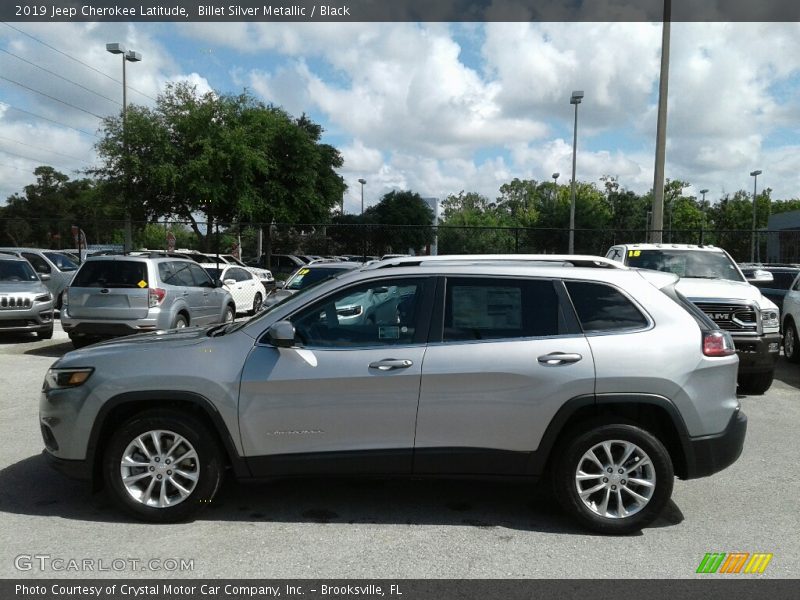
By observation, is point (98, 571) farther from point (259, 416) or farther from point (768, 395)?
point (768, 395)

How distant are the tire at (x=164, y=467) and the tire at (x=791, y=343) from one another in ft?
34.6

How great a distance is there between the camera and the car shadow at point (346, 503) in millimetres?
4793

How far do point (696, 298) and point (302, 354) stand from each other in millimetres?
6109

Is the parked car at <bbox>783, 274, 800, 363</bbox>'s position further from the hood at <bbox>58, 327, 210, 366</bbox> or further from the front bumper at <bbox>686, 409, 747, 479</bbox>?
the hood at <bbox>58, 327, 210, 366</bbox>

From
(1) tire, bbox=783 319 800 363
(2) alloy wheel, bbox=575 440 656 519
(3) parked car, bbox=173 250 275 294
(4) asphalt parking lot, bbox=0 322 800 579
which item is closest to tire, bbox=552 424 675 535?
(2) alloy wheel, bbox=575 440 656 519

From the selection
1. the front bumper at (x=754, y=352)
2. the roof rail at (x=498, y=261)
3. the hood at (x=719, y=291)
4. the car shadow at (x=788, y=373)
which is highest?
the roof rail at (x=498, y=261)

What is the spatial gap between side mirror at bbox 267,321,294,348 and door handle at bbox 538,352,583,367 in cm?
159

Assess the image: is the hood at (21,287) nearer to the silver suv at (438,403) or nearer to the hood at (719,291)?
the silver suv at (438,403)

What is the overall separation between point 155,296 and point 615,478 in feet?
29.0

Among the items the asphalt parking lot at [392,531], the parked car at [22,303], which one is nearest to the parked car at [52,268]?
the parked car at [22,303]

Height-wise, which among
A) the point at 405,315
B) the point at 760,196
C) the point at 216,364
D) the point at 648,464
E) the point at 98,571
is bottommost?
the point at 98,571

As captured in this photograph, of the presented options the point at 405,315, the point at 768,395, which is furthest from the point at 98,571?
the point at 768,395
